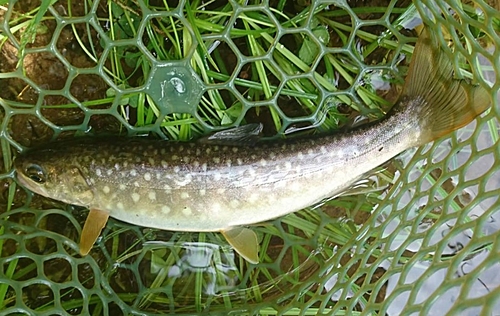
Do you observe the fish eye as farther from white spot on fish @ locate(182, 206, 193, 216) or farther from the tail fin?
the tail fin

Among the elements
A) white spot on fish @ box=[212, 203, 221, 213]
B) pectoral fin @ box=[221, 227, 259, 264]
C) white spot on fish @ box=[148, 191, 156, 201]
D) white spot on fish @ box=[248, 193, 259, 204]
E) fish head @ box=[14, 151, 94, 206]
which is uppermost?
fish head @ box=[14, 151, 94, 206]

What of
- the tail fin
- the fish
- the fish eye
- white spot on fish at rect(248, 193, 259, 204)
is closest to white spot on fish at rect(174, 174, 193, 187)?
the fish

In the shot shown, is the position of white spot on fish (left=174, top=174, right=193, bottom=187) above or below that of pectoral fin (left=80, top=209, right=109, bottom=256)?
above

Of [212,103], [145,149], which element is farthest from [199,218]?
[212,103]

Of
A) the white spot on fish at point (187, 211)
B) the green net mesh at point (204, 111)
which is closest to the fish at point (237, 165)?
the white spot on fish at point (187, 211)

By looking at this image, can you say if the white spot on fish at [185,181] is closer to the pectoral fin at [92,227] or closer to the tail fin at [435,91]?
the pectoral fin at [92,227]

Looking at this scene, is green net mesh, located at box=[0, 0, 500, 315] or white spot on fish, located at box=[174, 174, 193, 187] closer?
white spot on fish, located at box=[174, 174, 193, 187]

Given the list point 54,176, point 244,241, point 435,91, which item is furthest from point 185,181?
point 435,91

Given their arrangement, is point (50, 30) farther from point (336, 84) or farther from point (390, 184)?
point (390, 184)
